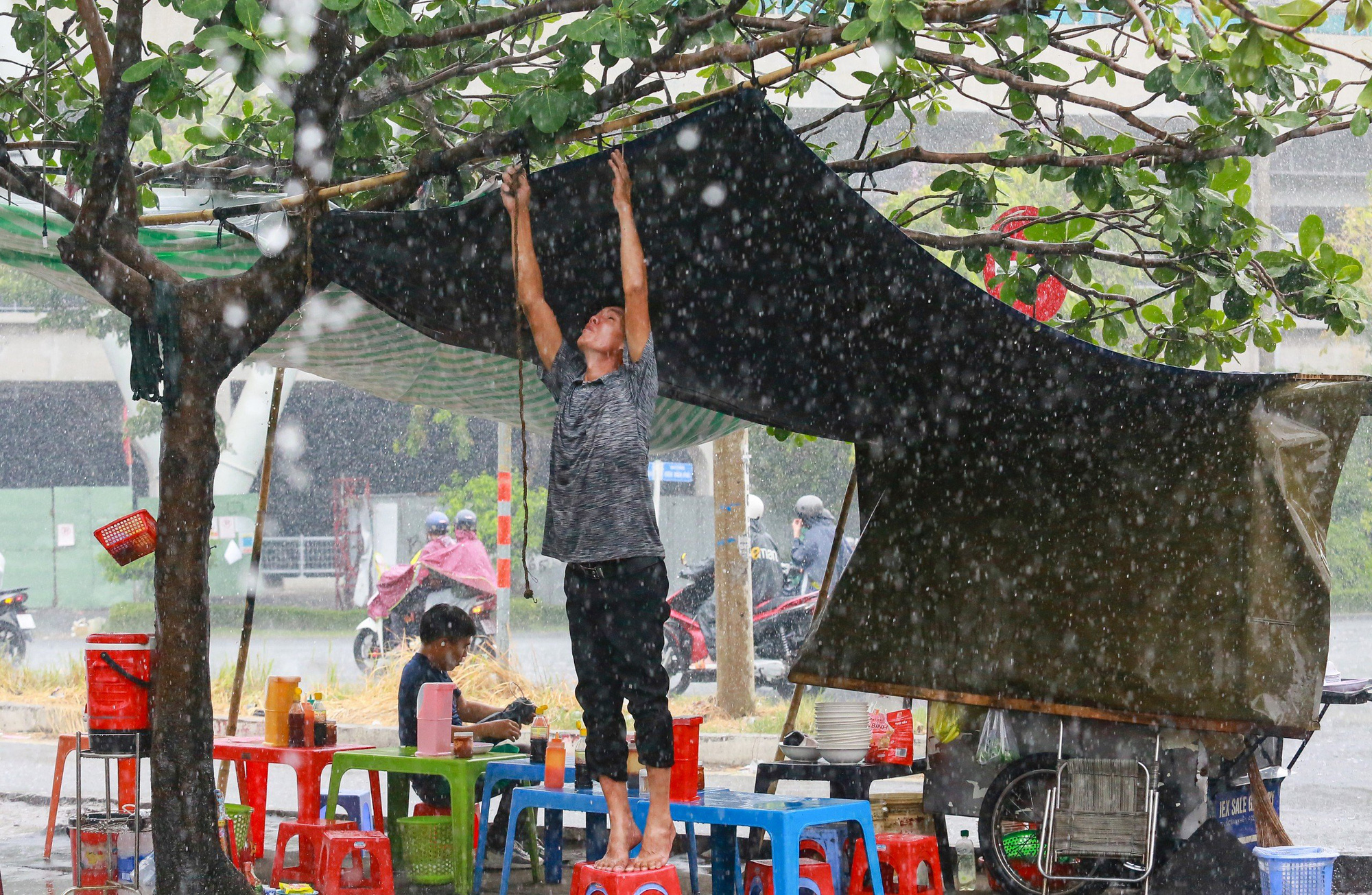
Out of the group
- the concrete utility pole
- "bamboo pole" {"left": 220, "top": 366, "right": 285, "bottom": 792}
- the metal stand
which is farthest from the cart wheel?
the concrete utility pole

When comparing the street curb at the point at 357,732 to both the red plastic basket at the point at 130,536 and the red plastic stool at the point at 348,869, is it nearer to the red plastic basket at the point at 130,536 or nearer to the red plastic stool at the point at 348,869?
the red plastic stool at the point at 348,869

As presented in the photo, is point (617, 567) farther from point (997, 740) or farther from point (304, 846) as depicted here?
point (304, 846)

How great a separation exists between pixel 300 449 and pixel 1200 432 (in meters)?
25.4

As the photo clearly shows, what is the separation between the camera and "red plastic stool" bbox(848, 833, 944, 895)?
5.42m

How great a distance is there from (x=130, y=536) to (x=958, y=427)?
3284 mm

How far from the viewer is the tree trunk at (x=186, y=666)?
4.57m

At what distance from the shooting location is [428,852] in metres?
5.88

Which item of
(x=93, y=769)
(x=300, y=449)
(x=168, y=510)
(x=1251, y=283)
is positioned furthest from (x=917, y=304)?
(x=300, y=449)

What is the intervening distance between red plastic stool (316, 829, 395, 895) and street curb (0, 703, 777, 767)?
408 centimetres

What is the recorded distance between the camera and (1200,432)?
5.47 metres

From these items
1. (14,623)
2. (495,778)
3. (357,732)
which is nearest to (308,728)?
(495,778)

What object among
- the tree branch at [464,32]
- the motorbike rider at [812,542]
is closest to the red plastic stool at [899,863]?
the tree branch at [464,32]

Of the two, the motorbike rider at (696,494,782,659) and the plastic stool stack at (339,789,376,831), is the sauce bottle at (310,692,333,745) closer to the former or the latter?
the plastic stool stack at (339,789,376,831)

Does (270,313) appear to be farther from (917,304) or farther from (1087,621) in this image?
(1087,621)
